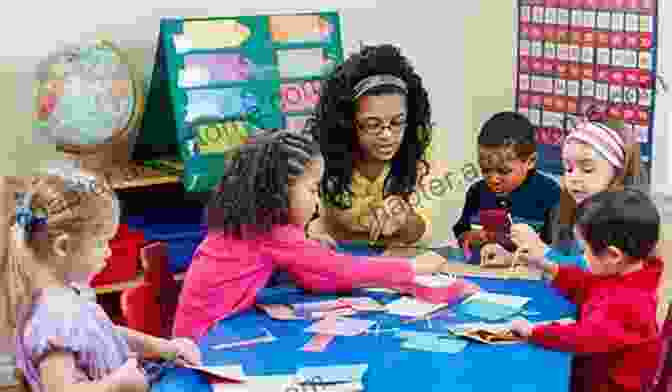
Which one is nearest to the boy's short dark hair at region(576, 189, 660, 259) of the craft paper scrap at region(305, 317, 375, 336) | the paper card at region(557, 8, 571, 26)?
the craft paper scrap at region(305, 317, 375, 336)

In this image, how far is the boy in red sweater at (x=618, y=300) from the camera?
8.88 feet

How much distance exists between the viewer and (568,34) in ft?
15.6

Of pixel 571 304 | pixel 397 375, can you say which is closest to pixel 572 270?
pixel 571 304

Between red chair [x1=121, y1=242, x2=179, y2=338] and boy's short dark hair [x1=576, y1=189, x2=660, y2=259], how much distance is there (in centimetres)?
119

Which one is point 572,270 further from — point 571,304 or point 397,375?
point 397,375

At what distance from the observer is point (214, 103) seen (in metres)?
4.29

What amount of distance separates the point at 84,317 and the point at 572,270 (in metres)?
1.39

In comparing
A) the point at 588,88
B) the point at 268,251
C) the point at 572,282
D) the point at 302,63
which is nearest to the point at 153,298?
the point at 268,251

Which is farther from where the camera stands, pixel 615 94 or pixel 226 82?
pixel 615 94

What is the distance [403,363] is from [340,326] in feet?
0.99

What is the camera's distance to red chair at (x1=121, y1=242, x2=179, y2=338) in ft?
10.0

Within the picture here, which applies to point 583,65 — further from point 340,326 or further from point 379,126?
point 340,326

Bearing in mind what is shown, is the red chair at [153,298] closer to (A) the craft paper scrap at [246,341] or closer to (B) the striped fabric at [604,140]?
(A) the craft paper scrap at [246,341]

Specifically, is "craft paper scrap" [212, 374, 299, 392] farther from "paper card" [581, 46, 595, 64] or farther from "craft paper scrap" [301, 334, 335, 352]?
"paper card" [581, 46, 595, 64]
